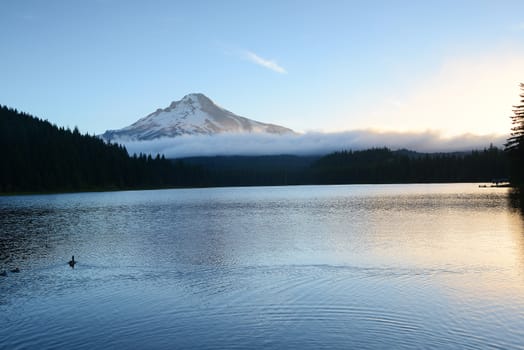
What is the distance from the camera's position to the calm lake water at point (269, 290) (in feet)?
63.9

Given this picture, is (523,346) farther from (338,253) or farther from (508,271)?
(338,253)

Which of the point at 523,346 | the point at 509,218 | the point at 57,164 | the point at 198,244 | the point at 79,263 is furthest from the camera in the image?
the point at 57,164

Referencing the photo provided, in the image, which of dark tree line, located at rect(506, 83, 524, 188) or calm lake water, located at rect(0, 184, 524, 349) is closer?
calm lake water, located at rect(0, 184, 524, 349)

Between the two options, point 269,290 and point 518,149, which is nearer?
point 269,290

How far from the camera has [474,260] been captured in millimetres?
35312

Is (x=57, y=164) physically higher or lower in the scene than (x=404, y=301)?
higher

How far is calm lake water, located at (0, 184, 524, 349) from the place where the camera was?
1947cm

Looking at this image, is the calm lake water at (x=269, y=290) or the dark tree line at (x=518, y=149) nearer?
the calm lake water at (x=269, y=290)

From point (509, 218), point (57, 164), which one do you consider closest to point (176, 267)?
point (509, 218)

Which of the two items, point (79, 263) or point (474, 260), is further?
point (79, 263)

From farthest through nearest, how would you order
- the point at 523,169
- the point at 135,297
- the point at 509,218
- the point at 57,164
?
1. the point at 57,164
2. the point at 523,169
3. the point at 509,218
4. the point at 135,297

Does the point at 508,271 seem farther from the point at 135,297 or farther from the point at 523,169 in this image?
the point at 523,169

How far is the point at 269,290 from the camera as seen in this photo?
27484mm

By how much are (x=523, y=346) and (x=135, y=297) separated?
18527 mm
